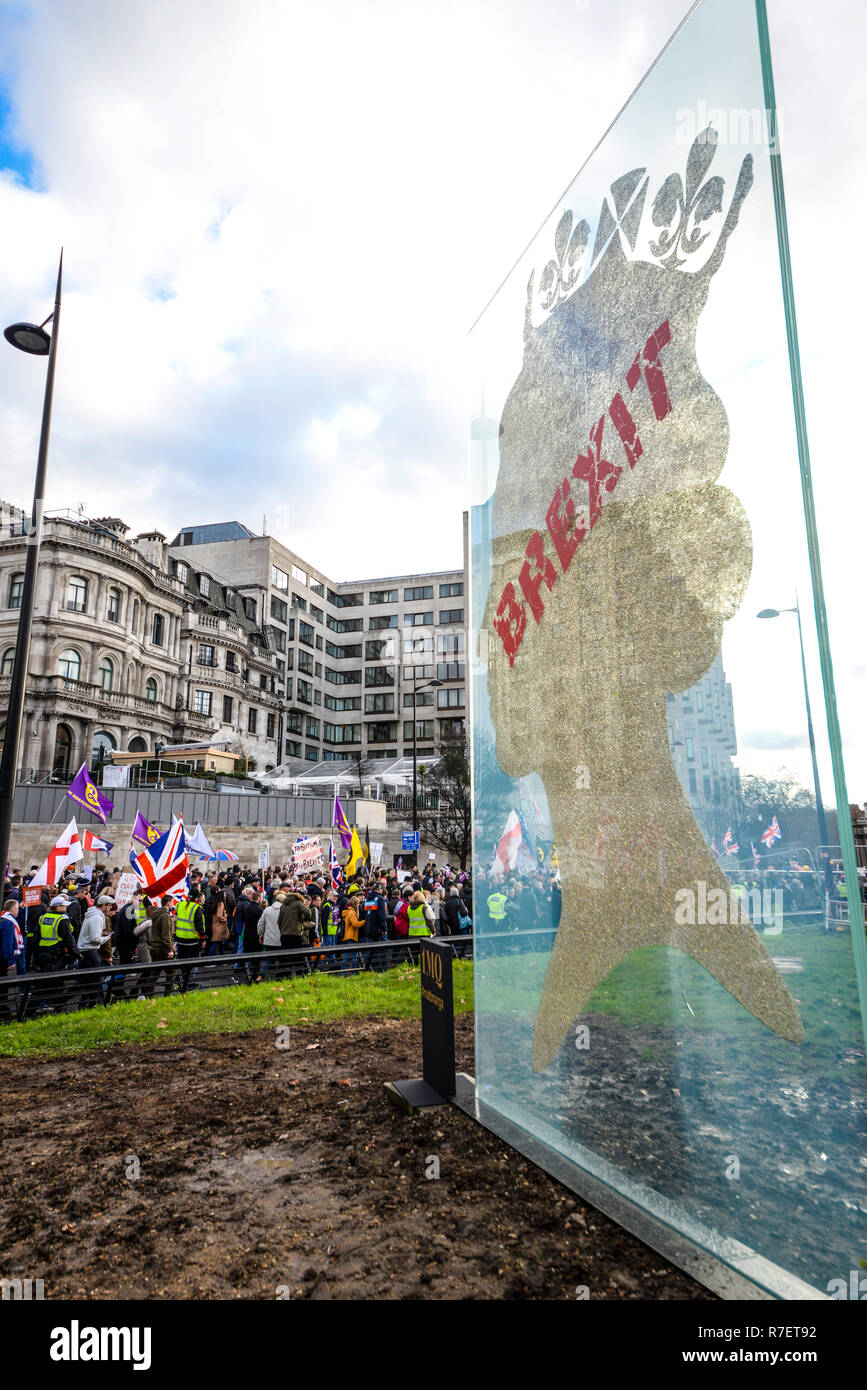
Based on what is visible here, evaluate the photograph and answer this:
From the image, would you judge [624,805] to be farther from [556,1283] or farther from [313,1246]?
[313,1246]

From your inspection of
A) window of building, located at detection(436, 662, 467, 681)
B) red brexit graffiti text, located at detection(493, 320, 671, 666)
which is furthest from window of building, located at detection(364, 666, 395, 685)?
red brexit graffiti text, located at detection(493, 320, 671, 666)

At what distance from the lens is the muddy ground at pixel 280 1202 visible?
3793 mm

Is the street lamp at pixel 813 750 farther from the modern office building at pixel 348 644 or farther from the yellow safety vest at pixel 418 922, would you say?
the modern office building at pixel 348 644

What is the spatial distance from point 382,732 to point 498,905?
72188 millimetres

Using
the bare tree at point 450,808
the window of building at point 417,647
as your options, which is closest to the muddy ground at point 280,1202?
the bare tree at point 450,808

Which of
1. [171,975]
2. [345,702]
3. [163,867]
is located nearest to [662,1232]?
[171,975]

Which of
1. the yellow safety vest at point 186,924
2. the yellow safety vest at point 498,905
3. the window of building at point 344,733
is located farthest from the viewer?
the window of building at point 344,733

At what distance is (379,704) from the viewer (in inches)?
3103

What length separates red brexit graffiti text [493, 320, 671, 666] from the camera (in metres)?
4.85

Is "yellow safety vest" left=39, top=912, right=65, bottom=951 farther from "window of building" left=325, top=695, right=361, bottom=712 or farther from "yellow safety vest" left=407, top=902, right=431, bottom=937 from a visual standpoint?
"window of building" left=325, top=695, right=361, bottom=712

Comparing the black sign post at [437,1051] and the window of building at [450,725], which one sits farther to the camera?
the window of building at [450,725]

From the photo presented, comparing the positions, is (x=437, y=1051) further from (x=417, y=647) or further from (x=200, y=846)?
(x=417, y=647)

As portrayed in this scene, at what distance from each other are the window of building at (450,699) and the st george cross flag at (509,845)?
67.1m

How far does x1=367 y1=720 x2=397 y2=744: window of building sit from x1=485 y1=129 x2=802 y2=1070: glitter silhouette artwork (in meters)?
71.4
